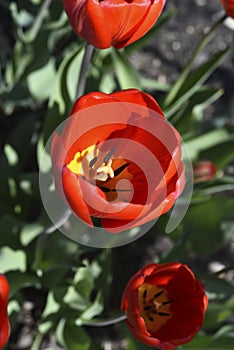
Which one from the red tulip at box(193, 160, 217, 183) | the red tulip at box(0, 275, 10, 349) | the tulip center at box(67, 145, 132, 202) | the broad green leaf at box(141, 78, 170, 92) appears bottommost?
the broad green leaf at box(141, 78, 170, 92)

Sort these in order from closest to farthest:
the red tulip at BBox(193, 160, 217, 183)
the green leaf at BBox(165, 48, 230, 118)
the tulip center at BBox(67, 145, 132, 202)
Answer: the tulip center at BBox(67, 145, 132, 202) < the green leaf at BBox(165, 48, 230, 118) < the red tulip at BBox(193, 160, 217, 183)

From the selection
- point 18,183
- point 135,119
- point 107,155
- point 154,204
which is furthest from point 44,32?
point 154,204

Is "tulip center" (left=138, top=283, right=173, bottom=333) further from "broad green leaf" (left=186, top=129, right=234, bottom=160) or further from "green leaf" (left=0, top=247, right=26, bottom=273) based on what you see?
"broad green leaf" (left=186, top=129, right=234, bottom=160)

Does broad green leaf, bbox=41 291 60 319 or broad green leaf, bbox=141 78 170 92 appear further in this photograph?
broad green leaf, bbox=141 78 170 92

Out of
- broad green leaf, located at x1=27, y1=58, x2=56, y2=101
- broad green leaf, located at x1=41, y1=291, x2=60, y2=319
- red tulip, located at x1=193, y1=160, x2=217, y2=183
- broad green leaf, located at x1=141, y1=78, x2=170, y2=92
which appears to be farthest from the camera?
broad green leaf, located at x1=141, y1=78, x2=170, y2=92

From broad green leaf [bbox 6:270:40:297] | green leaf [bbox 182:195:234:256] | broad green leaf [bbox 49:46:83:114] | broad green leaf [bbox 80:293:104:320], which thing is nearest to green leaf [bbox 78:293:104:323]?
broad green leaf [bbox 80:293:104:320]

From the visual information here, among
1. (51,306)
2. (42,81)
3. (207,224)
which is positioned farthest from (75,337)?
(42,81)

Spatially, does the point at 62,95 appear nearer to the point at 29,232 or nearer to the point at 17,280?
the point at 29,232
